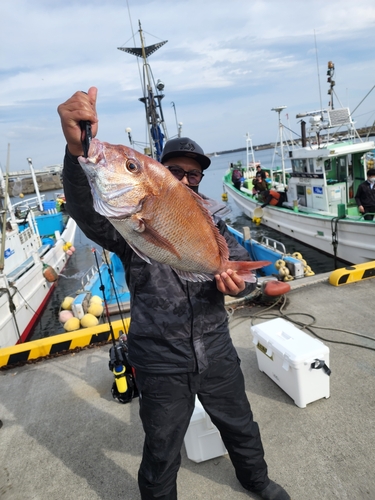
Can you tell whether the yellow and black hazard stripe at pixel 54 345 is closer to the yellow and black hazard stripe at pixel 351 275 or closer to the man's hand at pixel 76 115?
the man's hand at pixel 76 115

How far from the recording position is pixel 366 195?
1045cm

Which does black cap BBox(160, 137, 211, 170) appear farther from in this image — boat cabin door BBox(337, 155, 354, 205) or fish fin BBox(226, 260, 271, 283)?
boat cabin door BBox(337, 155, 354, 205)

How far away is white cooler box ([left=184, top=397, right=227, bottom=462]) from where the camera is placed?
2539 mm

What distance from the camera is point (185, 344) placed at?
190 centimetres

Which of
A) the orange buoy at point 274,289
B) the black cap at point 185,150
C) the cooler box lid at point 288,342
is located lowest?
the orange buoy at point 274,289

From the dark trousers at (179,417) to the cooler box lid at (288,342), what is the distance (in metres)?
1.03

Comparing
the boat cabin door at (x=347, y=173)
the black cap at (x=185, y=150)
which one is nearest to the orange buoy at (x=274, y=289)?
the black cap at (x=185, y=150)

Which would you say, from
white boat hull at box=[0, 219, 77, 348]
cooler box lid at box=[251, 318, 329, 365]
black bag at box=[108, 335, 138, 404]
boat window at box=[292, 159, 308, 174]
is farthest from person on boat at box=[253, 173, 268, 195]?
black bag at box=[108, 335, 138, 404]

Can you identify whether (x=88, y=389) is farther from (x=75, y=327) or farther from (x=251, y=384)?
(x=75, y=327)

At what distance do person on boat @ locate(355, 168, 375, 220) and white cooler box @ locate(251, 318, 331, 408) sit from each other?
8401mm

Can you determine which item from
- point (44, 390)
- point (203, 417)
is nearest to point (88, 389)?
point (44, 390)

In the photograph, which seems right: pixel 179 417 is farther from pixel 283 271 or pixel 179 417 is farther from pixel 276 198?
pixel 276 198

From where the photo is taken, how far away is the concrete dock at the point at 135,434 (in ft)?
8.05

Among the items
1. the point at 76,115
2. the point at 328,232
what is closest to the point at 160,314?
the point at 76,115
